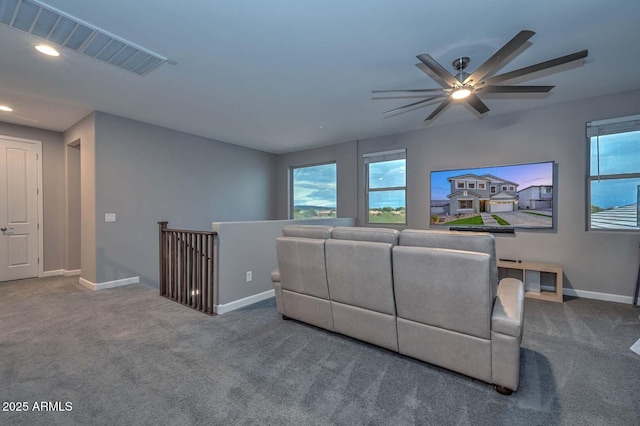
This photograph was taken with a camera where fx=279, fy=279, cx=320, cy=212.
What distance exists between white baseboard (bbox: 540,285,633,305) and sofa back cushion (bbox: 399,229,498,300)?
2.89m

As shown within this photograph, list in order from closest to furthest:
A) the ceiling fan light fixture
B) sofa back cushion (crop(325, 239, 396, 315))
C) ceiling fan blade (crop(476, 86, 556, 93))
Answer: sofa back cushion (crop(325, 239, 396, 315)) → ceiling fan blade (crop(476, 86, 556, 93)) → the ceiling fan light fixture

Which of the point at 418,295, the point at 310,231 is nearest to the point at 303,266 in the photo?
the point at 310,231

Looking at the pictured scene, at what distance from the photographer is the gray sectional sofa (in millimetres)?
1784

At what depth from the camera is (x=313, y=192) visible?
22.1 feet

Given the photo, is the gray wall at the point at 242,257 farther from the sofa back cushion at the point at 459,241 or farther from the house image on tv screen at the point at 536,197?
the house image on tv screen at the point at 536,197

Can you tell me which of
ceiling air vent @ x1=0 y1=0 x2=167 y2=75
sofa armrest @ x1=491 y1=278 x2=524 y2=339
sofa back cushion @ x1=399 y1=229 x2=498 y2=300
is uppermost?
ceiling air vent @ x1=0 y1=0 x2=167 y2=75

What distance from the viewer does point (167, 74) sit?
3.00m

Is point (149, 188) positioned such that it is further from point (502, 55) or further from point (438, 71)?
point (502, 55)

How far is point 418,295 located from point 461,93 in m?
1.79

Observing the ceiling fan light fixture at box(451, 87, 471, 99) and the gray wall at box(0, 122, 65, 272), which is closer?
the ceiling fan light fixture at box(451, 87, 471, 99)

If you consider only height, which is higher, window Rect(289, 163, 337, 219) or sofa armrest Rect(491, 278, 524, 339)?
window Rect(289, 163, 337, 219)

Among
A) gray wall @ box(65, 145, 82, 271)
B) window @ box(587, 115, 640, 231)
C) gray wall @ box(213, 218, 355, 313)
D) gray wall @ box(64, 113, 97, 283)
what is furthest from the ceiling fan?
gray wall @ box(65, 145, 82, 271)

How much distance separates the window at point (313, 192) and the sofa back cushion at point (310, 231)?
3483 millimetres

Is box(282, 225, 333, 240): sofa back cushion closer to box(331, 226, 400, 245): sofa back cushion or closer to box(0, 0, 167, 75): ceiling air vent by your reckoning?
box(331, 226, 400, 245): sofa back cushion
